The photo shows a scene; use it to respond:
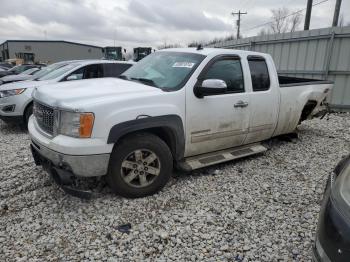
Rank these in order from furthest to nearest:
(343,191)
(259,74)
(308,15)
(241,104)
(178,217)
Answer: (308,15) → (259,74) → (241,104) → (178,217) → (343,191)

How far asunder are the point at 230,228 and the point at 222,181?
1.15 meters

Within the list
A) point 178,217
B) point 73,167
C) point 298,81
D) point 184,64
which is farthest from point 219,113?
point 298,81

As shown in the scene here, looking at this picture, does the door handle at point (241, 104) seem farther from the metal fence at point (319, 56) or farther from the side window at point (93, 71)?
the metal fence at point (319, 56)

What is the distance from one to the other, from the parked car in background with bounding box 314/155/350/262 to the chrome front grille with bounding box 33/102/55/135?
2.84 metres

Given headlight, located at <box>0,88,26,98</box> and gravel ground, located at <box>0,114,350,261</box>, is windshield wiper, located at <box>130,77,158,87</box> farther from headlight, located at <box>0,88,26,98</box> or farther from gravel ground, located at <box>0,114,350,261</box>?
headlight, located at <box>0,88,26,98</box>

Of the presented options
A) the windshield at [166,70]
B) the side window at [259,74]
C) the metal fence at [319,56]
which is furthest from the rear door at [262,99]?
the metal fence at [319,56]

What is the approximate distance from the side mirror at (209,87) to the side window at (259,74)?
1041mm

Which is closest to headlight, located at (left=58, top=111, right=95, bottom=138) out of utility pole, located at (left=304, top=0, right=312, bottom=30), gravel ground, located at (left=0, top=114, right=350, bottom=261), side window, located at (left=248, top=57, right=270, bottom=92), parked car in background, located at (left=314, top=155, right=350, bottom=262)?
gravel ground, located at (left=0, top=114, right=350, bottom=261)

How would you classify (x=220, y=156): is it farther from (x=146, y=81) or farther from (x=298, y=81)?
(x=298, y=81)

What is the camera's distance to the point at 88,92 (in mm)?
3580

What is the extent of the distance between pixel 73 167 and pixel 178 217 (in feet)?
4.15

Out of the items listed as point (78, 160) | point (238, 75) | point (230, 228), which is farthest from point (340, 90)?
point (78, 160)

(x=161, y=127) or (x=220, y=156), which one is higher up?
(x=161, y=127)

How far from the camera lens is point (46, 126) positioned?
3607 mm
